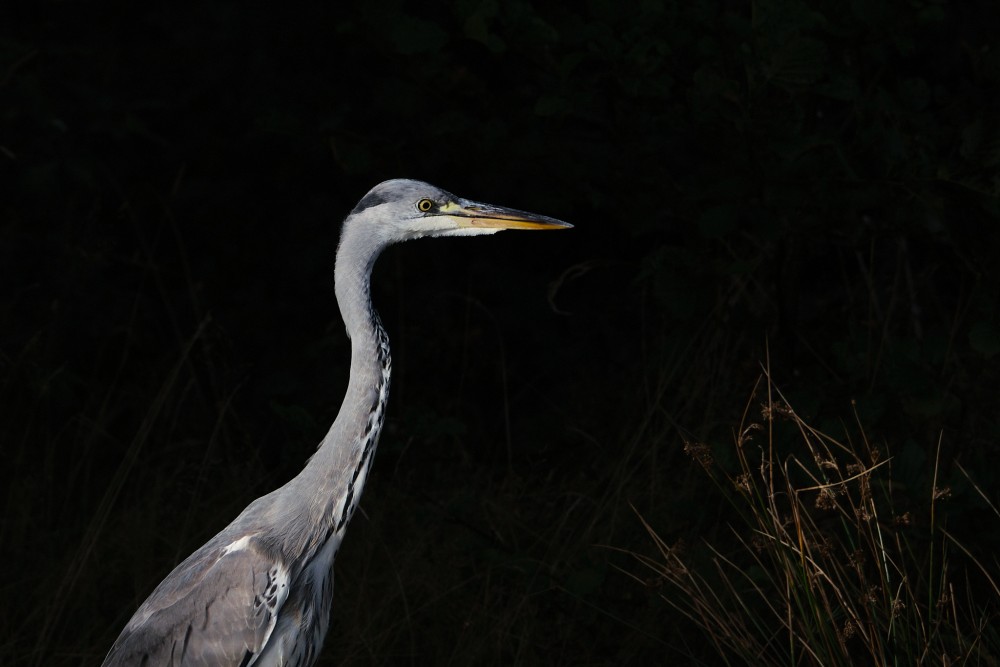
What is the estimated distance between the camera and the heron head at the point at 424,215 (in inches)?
118

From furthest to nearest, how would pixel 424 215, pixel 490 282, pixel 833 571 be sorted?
pixel 490 282 → pixel 424 215 → pixel 833 571

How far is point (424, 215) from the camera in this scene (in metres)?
3.07

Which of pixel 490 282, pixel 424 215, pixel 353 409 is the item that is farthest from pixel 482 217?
pixel 490 282

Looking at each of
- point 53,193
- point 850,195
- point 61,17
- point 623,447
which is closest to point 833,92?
point 850,195

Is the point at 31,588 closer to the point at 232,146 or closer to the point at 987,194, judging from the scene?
the point at 232,146

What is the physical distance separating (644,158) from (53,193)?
2.60m

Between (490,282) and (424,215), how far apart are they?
1.91 metres

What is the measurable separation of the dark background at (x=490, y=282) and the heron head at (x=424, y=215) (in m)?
0.42

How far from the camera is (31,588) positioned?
381 centimetres

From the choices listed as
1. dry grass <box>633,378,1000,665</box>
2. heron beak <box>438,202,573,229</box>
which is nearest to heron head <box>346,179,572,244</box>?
heron beak <box>438,202,573,229</box>

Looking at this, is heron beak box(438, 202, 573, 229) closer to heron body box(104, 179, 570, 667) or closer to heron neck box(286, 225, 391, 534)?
heron body box(104, 179, 570, 667)

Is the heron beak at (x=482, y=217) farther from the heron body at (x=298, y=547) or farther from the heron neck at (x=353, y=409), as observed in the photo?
the heron neck at (x=353, y=409)

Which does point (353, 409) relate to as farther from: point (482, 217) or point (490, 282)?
point (490, 282)

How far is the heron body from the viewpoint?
9.34ft
